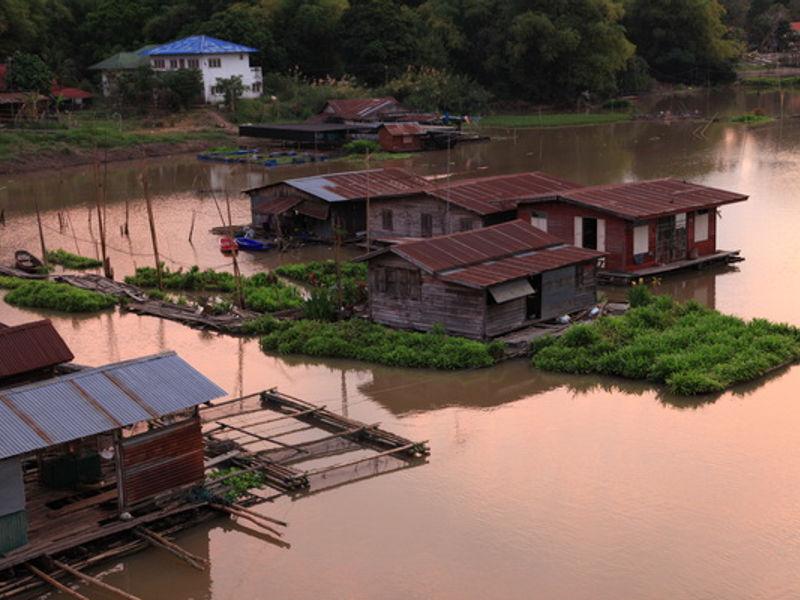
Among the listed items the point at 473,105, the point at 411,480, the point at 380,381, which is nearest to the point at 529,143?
the point at 473,105

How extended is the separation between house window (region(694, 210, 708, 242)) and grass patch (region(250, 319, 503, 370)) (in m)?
10.2

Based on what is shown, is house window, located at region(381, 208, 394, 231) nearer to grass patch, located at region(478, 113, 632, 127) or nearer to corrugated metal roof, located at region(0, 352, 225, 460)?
corrugated metal roof, located at region(0, 352, 225, 460)

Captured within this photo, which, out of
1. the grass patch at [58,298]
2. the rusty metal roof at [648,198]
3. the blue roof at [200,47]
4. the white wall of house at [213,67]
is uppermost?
the blue roof at [200,47]

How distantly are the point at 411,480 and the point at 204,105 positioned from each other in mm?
52387

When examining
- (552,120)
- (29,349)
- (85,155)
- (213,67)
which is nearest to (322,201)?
(29,349)

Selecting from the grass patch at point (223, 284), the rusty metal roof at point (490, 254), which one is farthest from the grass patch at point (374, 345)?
the grass patch at point (223, 284)

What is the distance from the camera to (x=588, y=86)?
72062 millimetres

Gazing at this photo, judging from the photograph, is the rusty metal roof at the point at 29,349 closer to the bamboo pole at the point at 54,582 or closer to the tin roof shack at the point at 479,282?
the bamboo pole at the point at 54,582

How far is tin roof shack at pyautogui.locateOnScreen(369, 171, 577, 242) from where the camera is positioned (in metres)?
32.1

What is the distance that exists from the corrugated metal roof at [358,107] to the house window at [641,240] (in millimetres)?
32792

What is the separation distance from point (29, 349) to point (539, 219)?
15992mm

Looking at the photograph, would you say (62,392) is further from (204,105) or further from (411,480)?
(204,105)

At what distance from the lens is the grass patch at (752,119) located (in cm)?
6400

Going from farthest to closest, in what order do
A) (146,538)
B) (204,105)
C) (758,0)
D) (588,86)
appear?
(758,0) → (588,86) → (204,105) → (146,538)
